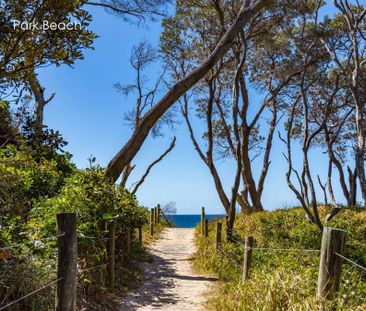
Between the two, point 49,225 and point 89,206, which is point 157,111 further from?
point 49,225

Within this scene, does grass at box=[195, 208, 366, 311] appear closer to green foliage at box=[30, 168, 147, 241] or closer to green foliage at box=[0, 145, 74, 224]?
green foliage at box=[30, 168, 147, 241]

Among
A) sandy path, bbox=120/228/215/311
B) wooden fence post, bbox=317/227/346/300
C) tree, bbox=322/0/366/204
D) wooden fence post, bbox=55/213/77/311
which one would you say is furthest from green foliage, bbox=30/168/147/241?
tree, bbox=322/0/366/204

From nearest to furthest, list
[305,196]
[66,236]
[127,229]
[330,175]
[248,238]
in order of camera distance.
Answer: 1. [66,236]
2. [248,238]
3. [127,229]
4. [305,196]
5. [330,175]

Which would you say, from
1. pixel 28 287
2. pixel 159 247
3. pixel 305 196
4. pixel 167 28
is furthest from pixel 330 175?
pixel 28 287

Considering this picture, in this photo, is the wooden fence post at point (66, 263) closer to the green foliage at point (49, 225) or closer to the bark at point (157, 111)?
the green foliage at point (49, 225)

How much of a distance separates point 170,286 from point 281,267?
2985mm

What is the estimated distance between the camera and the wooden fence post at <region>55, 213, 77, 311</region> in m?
3.73

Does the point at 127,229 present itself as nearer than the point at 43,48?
No

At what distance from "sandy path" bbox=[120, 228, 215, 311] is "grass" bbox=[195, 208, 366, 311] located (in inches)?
14.2

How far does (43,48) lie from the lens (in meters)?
4.73

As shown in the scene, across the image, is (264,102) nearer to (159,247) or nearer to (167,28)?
(167,28)

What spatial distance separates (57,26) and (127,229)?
19.5ft

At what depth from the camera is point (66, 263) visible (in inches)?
147

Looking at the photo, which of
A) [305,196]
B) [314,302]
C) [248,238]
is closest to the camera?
[314,302]
